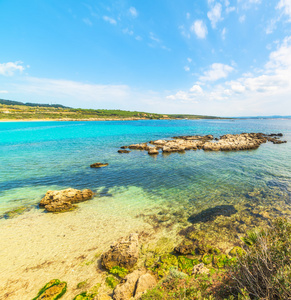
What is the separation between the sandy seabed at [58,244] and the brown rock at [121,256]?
24.6 inches

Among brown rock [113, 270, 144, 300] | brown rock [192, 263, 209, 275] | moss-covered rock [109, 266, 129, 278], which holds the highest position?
brown rock [192, 263, 209, 275]

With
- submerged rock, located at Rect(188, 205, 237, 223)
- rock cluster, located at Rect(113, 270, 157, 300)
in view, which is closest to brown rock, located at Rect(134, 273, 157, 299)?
rock cluster, located at Rect(113, 270, 157, 300)

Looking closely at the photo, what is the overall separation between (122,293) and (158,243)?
430 cm

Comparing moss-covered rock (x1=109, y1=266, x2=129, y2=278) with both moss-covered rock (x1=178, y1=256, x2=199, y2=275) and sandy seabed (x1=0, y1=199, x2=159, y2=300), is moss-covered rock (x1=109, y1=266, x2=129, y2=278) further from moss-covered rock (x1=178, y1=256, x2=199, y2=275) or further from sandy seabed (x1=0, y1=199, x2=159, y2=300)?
moss-covered rock (x1=178, y1=256, x2=199, y2=275)

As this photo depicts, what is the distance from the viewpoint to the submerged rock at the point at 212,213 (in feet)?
42.7

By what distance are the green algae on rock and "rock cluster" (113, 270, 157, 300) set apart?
2.88 metres

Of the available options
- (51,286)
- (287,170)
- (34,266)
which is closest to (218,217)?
(51,286)

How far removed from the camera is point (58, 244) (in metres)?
10.3

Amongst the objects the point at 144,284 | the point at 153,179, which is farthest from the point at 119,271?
the point at 153,179

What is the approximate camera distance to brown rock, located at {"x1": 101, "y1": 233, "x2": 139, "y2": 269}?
870 centimetres

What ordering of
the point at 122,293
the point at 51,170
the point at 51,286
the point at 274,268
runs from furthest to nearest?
the point at 51,170 < the point at 51,286 < the point at 122,293 < the point at 274,268

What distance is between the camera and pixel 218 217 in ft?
43.3

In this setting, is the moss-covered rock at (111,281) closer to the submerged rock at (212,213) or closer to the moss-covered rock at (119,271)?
the moss-covered rock at (119,271)

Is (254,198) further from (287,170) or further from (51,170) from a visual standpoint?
(51,170)
